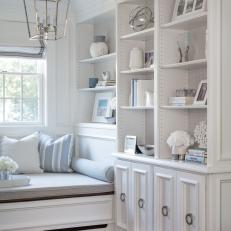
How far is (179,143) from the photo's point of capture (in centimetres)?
369

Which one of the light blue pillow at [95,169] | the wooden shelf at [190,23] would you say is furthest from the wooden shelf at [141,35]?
the light blue pillow at [95,169]

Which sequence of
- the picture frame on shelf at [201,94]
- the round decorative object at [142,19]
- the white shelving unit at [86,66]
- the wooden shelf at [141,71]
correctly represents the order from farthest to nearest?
the white shelving unit at [86,66], the round decorative object at [142,19], the wooden shelf at [141,71], the picture frame on shelf at [201,94]

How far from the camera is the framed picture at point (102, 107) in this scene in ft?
17.0

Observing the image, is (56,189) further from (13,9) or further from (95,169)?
(13,9)

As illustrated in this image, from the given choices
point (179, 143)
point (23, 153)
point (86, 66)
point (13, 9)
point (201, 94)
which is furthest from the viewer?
point (86, 66)

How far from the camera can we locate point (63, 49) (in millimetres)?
5594

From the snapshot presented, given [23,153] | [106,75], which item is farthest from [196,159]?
[23,153]

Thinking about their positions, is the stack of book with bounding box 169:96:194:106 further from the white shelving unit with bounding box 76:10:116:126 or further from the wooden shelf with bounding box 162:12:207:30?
the white shelving unit with bounding box 76:10:116:126

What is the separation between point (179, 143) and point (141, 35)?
1.14 metres

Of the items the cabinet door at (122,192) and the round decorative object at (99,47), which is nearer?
the cabinet door at (122,192)

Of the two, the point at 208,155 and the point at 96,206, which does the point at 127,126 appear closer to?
the point at 96,206

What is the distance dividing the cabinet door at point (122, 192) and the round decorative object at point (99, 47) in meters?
1.32

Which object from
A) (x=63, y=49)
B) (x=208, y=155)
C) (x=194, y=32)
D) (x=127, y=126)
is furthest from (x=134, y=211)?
(x=63, y=49)

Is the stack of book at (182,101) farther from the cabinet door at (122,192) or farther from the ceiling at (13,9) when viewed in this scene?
the ceiling at (13,9)
